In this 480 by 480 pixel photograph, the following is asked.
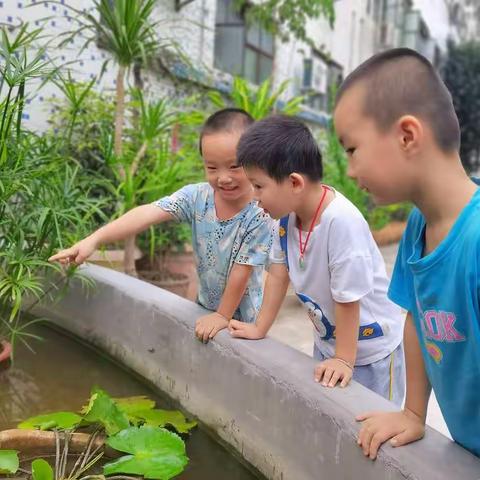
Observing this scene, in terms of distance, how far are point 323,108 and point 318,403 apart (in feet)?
34.7

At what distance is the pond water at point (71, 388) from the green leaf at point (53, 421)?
11 centimetres

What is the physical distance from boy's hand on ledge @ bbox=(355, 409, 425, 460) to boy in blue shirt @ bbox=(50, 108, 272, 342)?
766 millimetres

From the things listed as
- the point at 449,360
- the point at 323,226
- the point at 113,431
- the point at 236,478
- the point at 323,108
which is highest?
the point at 323,108

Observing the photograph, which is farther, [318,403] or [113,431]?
[113,431]

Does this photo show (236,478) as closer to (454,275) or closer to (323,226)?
(323,226)

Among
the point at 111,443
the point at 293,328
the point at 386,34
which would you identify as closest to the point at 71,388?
the point at 111,443

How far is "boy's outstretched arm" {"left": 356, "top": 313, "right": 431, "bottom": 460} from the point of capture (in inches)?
47.5

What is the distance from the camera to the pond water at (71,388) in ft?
5.74

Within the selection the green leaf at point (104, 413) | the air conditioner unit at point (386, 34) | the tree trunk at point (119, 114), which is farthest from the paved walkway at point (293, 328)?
the air conditioner unit at point (386, 34)

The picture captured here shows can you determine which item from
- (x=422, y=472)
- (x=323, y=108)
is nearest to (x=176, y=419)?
(x=422, y=472)

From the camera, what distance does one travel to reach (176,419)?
1938 mm

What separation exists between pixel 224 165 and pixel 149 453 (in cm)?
91

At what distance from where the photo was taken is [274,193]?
1560 millimetres

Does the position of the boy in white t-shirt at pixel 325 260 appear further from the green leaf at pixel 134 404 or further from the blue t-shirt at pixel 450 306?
the green leaf at pixel 134 404
